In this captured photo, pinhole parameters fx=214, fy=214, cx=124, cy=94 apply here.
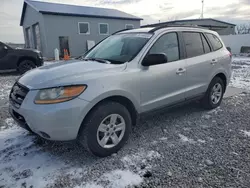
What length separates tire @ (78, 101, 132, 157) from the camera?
8.99ft

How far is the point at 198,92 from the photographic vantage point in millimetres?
4281

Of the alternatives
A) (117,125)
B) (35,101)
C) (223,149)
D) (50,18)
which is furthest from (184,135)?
(50,18)

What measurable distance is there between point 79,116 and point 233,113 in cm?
351

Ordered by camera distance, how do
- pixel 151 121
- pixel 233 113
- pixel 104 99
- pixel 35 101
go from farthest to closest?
pixel 233 113, pixel 151 121, pixel 104 99, pixel 35 101

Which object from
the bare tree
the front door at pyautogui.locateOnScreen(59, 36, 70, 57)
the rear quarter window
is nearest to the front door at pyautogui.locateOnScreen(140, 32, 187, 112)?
the rear quarter window

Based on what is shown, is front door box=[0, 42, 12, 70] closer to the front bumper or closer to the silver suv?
the silver suv

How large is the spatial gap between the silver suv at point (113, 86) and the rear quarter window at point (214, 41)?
0.26 meters

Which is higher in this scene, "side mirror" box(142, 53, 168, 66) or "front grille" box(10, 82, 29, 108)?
"side mirror" box(142, 53, 168, 66)

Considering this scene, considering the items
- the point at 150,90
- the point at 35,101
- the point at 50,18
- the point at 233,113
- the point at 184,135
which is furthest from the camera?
the point at 50,18

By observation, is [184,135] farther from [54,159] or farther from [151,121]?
[54,159]

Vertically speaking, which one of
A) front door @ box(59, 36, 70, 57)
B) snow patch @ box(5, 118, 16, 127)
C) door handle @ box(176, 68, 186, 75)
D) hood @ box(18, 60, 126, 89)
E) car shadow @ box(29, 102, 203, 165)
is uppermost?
front door @ box(59, 36, 70, 57)

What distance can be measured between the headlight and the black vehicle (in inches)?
313

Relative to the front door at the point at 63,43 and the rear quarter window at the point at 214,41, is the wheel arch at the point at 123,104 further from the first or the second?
the front door at the point at 63,43

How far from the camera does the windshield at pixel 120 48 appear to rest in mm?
3354
